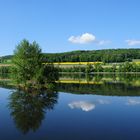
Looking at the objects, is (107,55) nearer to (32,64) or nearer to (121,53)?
(121,53)

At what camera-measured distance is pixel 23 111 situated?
3017cm

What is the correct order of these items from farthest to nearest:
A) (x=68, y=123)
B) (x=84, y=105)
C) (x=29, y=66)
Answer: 1. (x=29, y=66)
2. (x=84, y=105)
3. (x=68, y=123)

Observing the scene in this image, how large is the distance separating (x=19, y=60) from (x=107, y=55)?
144m

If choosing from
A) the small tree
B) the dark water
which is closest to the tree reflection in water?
the dark water

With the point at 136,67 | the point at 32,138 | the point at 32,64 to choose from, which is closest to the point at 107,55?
the point at 136,67

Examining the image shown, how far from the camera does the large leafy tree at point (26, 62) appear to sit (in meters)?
53.2

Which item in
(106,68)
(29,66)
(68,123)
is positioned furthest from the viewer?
(106,68)

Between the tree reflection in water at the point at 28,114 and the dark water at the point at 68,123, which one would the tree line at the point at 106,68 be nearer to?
the tree reflection in water at the point at 28,114

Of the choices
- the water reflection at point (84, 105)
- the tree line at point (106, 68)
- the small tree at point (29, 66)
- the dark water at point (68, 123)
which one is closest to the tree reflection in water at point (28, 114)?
the dark water at point (68, 123)

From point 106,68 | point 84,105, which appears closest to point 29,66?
point 84,105

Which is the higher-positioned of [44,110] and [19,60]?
[19,60]

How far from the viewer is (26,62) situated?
54438mm

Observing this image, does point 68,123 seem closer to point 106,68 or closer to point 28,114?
point 28,114

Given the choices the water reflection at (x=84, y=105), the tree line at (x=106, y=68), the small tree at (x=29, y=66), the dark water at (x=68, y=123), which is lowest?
the tree line at (x=106, y=68)
